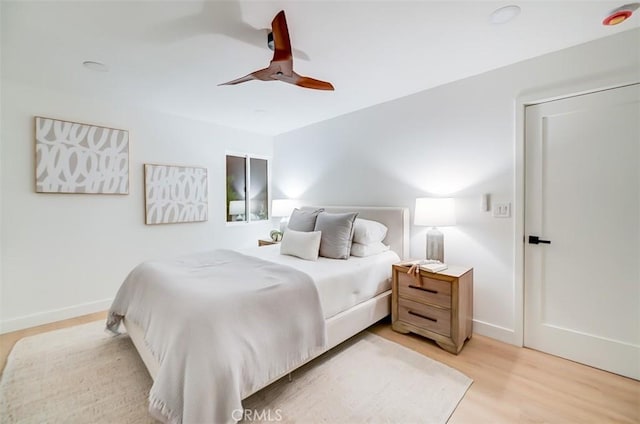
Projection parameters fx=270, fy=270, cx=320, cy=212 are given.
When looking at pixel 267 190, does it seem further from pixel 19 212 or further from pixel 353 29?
pixel 353 29

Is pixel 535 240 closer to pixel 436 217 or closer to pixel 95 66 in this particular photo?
pixel 436 217

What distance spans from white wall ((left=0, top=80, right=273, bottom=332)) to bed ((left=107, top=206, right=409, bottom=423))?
1.17 m

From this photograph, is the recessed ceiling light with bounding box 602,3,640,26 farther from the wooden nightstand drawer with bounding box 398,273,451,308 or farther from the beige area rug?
the beige area rug

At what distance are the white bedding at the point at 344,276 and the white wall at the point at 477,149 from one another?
0.60 m

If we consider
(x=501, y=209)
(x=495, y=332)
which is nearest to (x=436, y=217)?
(x=501, y=209)

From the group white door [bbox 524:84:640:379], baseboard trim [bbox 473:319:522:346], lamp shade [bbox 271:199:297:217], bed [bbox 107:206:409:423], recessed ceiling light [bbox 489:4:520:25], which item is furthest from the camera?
lamp shade [bbox 271:199:297:217]

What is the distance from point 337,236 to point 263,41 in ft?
5.77

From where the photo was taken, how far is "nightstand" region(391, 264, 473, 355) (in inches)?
85.8

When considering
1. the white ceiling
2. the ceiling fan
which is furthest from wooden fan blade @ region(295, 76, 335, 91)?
the white ceiling

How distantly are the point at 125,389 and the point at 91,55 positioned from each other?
2485 mm

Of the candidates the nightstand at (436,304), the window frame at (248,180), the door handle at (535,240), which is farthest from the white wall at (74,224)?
the door handle at (535,240)

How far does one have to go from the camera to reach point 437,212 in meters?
2.47

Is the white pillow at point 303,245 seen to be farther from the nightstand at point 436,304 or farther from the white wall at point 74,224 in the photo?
the white wall at point 74,224

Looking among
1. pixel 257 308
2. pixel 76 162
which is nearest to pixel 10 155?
pixel 76 162
